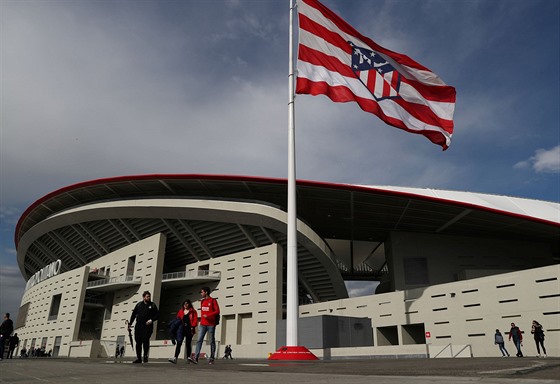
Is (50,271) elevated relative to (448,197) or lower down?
lower down

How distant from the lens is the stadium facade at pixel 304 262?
22.4 meters

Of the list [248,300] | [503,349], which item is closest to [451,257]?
[503,349]

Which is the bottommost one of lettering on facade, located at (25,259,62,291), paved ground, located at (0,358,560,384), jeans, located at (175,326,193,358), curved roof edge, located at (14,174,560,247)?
paved ground, located at (0,358,560,384)

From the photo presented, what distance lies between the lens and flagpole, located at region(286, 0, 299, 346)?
10.5 meters

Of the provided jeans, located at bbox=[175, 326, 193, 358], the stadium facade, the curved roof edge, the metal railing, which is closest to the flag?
jeans, located at bbox=[175, 326, 193, 358]

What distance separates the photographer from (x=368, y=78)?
13.1 m

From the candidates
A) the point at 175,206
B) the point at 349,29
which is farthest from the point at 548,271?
the point at 175,206

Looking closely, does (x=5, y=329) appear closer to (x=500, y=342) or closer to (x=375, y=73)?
(x=375, y=73)

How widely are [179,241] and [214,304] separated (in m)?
26.1

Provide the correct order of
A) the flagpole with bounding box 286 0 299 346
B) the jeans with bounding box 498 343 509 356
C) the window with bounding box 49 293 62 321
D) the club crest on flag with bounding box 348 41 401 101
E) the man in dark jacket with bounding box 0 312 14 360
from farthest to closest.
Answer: the window with bounding box 49 293 62 321, the jeans with bounding box 498 343 509 356, the man in dark jacket with bounding box 0 312 14 360, the club crest on flag with bounding box 348 41 401 101, the flagpole with bounding box 286 0 299 346

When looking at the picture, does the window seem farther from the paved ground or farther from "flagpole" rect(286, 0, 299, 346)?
the paved ground

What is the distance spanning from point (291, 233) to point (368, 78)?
5.82 meters

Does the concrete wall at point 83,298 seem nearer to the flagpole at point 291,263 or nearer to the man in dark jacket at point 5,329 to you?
the man in dark jacket at point 5,329

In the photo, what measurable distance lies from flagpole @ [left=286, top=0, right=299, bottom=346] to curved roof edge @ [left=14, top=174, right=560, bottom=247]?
14.6 metres
